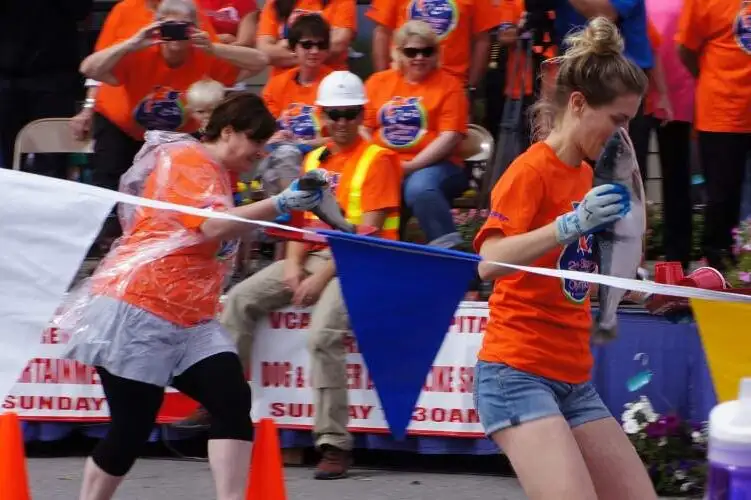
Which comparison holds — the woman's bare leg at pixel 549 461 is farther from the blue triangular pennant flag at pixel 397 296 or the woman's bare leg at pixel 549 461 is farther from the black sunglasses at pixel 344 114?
the black sunglasses at pixel 344 114

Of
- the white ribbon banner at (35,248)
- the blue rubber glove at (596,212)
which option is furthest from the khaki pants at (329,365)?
the blue rubber glove at (596,212)

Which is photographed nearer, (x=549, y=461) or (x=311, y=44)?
(x=549, y=461)

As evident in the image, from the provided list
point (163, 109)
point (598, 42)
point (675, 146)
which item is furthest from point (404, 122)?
point (598, 42)

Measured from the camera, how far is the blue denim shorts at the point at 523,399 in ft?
12.3

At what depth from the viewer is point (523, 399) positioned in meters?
3.75

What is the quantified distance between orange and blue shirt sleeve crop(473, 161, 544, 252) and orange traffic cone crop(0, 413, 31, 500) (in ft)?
7.77

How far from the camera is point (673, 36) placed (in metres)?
7.63

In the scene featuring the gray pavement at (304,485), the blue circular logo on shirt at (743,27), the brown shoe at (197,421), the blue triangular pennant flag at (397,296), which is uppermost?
the blue circular logo on shirt at (743,27)

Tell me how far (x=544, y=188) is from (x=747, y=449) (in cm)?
177

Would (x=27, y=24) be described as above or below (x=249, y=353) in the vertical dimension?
above

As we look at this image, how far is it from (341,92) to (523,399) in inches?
115

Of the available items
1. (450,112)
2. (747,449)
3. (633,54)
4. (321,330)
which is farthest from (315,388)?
(747,449)

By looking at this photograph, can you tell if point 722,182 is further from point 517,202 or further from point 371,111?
point 517,202

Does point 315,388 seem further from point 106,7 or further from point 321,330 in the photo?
point 106,7
